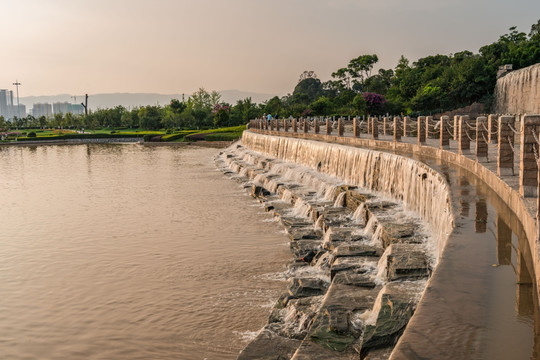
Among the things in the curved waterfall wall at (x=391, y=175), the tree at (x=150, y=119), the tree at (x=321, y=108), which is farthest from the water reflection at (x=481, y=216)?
the tree at (x=150, y=119)

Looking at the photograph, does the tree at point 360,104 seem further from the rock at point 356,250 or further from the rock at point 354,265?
the rock at point 354,265

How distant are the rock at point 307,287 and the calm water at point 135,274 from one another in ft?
1.88

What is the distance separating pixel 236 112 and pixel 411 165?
67129 mm

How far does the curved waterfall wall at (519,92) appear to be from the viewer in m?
36.9

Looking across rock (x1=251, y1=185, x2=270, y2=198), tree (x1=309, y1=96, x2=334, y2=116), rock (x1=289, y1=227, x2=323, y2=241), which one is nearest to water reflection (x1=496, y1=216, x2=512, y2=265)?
rock (x1=289, y1=227, x2=323, y2=241)

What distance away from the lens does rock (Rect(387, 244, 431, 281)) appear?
276 inches

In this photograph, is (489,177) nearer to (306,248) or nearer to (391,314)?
(306,248)

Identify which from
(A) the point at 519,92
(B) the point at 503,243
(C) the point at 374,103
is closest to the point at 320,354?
(B) the point at 503,243

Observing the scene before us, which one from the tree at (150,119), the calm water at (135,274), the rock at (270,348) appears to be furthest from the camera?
the tree at (150,119)

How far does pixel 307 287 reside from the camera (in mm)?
8336

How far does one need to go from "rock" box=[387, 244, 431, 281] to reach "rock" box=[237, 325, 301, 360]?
1602 millimetres

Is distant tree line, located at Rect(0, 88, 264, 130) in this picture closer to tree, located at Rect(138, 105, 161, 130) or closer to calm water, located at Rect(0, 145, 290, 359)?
tree, located at Rect(138, 105, 161, 130)

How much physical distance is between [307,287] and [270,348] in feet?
6.97

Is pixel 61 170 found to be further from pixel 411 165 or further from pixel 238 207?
pixel 411 165
